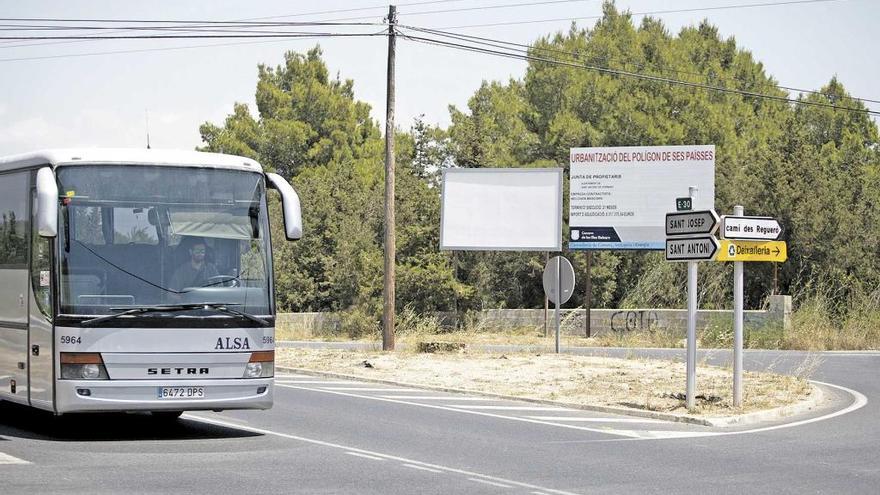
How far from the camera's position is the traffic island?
18.0m

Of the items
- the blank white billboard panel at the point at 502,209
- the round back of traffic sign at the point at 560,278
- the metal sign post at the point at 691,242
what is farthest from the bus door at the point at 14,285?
the blank white billboard panel at the point at 502,209

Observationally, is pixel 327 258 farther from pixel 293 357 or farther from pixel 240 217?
pixel 240 217

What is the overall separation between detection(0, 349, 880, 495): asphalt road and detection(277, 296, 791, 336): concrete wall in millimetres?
16807

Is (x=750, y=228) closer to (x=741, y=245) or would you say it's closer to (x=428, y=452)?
(x=741, y=245)

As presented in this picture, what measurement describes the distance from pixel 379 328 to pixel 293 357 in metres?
13.8

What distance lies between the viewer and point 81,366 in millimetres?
13109

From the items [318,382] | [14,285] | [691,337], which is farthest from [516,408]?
[14,285]

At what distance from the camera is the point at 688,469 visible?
12.3 m

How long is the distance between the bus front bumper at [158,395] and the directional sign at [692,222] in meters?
6.44

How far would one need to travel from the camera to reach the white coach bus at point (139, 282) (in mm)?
13180

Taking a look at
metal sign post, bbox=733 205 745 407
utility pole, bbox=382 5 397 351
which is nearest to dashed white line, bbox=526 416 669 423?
metal sign post, bbox=733 205 745 407

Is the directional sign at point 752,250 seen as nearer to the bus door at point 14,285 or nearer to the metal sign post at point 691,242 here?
the metal sign post at point 691,242

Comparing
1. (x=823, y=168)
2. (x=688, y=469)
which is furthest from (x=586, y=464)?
(x=823, y=168)

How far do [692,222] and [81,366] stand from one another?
8383 millimetres
